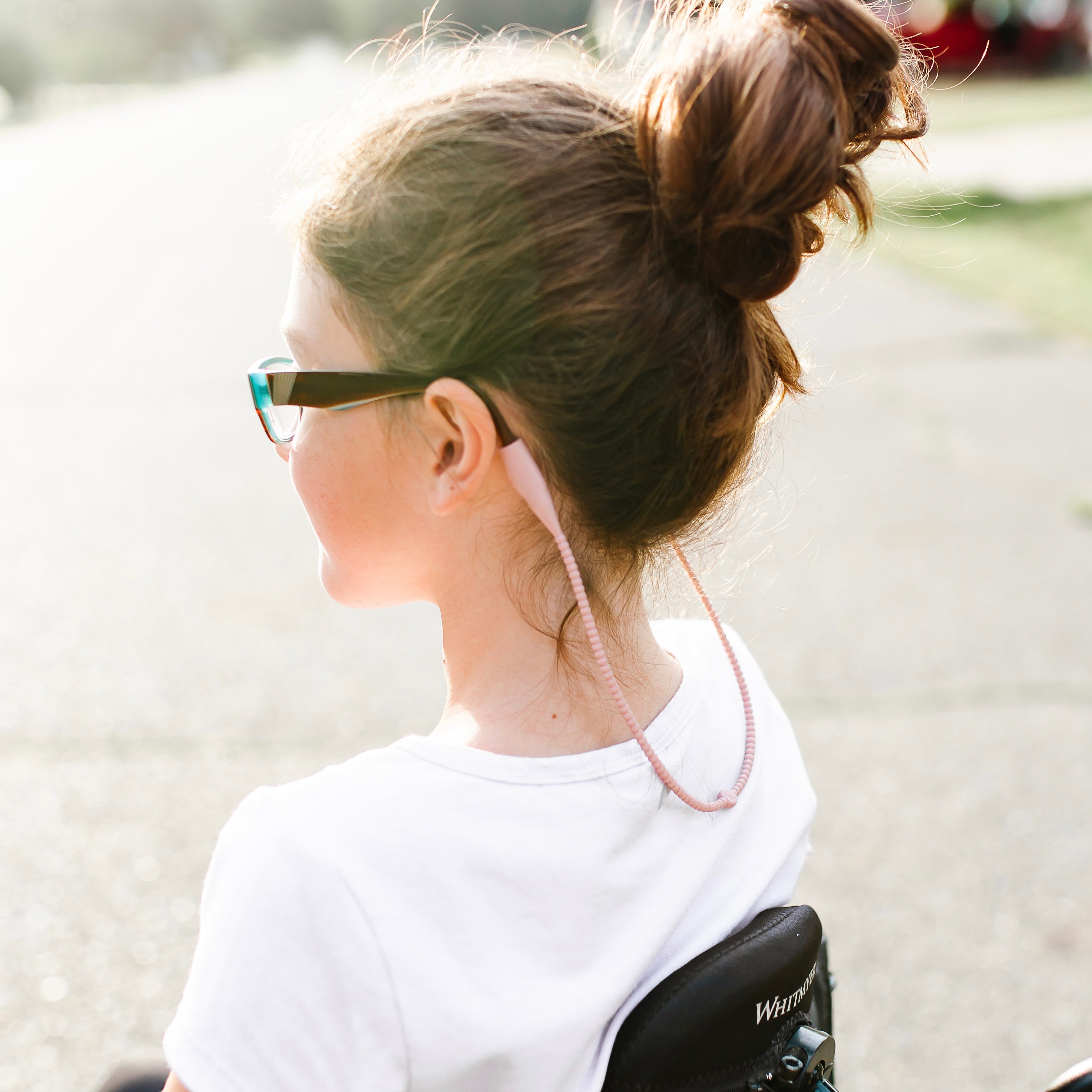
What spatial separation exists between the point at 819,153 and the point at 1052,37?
27.1 metres

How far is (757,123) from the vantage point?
2.98 ft

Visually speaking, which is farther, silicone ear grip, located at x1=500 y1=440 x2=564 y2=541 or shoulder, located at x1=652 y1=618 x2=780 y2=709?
shoulder, located at x1=652 y1=618 x2=780 y2=709

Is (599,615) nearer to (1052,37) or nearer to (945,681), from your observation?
(945,681)

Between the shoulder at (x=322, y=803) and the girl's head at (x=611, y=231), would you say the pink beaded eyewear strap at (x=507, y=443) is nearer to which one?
the girl's head at (x=611, y=231)

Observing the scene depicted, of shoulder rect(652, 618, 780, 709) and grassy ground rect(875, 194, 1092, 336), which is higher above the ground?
shoulder rect(652, 618, 780, 709)

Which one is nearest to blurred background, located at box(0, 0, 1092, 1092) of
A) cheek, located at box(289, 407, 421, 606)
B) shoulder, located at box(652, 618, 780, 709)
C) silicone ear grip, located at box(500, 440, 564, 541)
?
shoulder, located at box(652, 618, 780, 709)

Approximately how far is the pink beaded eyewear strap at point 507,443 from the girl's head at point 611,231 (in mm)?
17

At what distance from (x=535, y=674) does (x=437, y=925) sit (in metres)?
0.26

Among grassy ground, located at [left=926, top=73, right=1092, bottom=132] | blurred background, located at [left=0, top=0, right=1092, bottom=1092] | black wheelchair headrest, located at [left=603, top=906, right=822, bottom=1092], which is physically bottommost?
grassy ground, located at [left=926, top=73, right=1092, bottom=132]

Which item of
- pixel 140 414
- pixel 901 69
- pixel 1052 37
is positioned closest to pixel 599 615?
pixel 901 69

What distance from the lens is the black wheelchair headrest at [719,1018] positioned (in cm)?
95

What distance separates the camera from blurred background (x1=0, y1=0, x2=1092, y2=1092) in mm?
2340

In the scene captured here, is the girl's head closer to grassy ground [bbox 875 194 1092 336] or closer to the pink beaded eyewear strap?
the pink beaded eyewear strap

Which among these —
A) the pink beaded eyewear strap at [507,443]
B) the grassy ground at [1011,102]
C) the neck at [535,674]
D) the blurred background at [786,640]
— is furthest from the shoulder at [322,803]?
the grassy ground at [1011,102]
